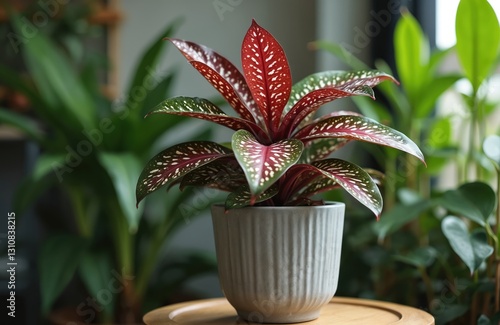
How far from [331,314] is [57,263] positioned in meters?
0.97

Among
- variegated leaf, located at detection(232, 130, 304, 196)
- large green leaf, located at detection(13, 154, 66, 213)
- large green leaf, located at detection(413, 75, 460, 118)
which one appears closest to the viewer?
variegated leaf, located at detection(232, 130, 304, 196)

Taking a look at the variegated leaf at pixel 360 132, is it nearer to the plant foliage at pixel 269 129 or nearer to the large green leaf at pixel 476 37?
the plant foliage at pixel 269 129

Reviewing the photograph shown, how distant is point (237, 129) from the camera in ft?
3.41

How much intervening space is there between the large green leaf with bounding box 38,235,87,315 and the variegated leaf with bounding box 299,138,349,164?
920 millimetres

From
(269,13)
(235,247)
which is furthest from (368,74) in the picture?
(269,13)

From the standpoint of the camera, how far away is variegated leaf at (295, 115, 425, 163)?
3.05ft

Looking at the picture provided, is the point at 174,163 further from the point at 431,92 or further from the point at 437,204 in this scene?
the point at 431,92

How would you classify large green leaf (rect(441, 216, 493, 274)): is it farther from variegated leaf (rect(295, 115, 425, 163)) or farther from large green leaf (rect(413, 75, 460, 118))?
large green leaf (rect(413, 75, 460, 118))

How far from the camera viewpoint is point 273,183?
3.04 ft

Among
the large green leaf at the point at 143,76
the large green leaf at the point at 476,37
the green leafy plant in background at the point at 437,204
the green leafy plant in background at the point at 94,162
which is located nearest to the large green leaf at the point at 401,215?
the green leafy plant in background at the point at 437,204

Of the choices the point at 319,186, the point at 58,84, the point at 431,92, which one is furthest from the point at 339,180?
the point at 58,84

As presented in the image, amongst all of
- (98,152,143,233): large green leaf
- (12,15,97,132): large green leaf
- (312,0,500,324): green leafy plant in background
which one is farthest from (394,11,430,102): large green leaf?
(12,15,97,132): large green leaf

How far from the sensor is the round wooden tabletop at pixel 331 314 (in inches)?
40.5

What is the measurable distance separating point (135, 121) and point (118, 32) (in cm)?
77
